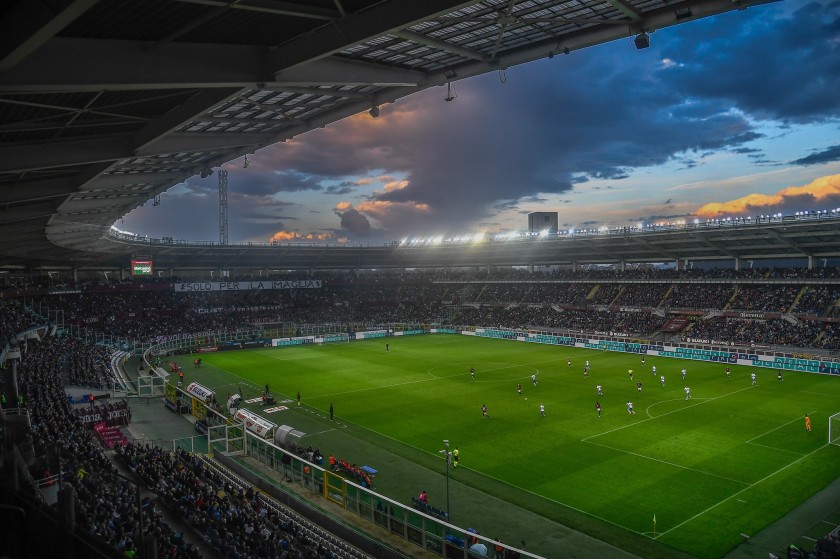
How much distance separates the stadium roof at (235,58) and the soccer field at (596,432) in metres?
16.6

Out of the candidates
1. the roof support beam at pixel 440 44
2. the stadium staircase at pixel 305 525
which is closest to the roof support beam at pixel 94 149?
the roof support beam at pixel 440 44

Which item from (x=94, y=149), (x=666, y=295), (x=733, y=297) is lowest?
(x=666, y=295)

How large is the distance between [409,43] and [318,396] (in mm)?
35118

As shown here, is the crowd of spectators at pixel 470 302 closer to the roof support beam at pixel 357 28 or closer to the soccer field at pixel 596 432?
the soccer field at pixel 596 432

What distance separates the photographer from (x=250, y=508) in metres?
20.0

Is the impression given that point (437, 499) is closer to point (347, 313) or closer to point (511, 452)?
point (511, 452)

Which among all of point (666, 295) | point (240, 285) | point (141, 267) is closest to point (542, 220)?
point (666, 295)

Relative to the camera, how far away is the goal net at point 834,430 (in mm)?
29978

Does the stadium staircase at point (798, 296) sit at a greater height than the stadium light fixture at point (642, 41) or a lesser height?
lesser

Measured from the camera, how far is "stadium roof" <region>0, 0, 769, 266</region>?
870 centimetres

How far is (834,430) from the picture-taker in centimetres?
3184

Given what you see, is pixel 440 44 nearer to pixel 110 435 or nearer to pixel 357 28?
pixel 357 28

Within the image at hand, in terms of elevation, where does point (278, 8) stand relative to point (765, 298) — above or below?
above

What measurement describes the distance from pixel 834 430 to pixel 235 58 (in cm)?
3663
